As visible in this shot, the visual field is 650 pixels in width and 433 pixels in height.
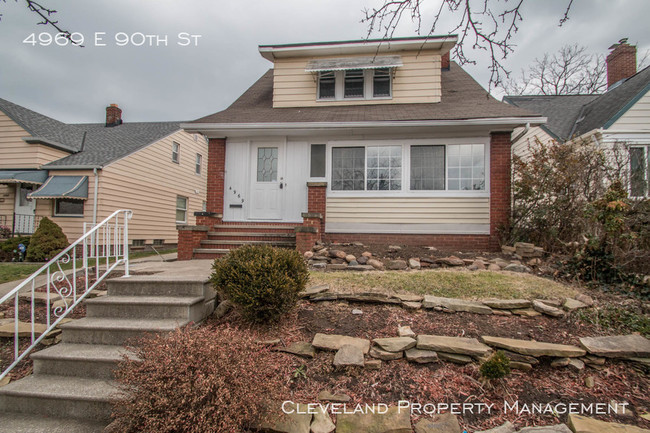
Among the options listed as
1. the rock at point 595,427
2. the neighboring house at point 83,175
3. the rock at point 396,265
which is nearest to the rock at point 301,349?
the rock at point 595,427

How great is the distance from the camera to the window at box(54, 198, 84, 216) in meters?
11.2

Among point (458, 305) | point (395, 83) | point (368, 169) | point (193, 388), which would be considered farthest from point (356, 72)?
point (193, 388)

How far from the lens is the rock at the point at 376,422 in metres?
2.11

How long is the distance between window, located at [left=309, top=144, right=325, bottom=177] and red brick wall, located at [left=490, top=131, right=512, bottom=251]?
3.85 metres

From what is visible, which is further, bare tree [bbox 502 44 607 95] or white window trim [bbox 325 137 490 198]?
bare tree [bbox 502 44 607 95]

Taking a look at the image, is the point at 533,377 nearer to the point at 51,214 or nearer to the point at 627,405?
the point at 627,405

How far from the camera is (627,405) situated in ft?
7.61

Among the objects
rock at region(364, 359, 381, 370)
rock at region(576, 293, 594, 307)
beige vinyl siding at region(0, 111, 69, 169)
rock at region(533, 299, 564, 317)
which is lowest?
rock at region(364, 359, 381, 370)

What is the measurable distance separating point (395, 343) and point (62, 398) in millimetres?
2721

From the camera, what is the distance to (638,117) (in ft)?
29.1

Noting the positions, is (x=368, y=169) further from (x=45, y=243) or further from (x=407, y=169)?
(x=45, y=243)

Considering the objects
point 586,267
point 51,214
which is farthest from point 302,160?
point 51,214

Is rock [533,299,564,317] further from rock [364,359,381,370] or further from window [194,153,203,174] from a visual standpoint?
window [194,153,203,174]

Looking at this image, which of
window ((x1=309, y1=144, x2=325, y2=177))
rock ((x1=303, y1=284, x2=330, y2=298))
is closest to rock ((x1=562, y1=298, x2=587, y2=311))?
rock ((x1=303, y1=284, x2=330, y2=298))
